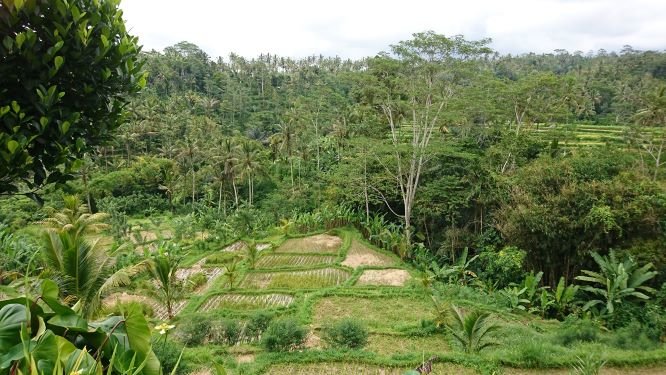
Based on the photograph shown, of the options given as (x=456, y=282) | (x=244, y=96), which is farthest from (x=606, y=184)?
(x=244, y=96)

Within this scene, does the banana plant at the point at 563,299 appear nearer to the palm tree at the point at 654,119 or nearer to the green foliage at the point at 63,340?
the green foliage at the point at 63,340

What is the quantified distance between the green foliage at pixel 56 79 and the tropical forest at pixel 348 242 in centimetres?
1

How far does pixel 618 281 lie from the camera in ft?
33.1

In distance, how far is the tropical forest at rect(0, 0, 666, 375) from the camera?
2.35 m

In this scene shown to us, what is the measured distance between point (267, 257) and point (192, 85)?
37140 millimetres

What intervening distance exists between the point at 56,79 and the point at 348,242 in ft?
53.4

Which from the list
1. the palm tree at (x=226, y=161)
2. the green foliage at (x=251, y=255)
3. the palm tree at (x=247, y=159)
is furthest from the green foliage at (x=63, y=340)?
the palm tree at (x=226, y=161)

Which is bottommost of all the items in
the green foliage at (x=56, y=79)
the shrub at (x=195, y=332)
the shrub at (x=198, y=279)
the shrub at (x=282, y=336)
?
the shrub at (x=198, y=279)

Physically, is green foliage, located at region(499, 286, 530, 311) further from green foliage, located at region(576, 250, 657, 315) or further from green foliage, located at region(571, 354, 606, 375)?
green foliage, located at region(571, 354, 606, 375)

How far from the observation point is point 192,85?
48031mm

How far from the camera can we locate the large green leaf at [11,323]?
4.55 ft

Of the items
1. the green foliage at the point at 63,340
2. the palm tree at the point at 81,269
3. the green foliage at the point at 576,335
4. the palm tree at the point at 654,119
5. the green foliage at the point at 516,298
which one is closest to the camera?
the green foliage at the point at 63,340

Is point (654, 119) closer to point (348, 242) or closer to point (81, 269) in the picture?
point (348, 242)

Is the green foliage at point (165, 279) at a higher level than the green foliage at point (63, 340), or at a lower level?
lower
